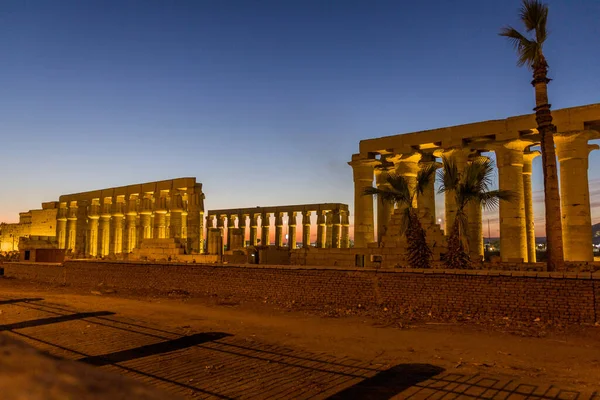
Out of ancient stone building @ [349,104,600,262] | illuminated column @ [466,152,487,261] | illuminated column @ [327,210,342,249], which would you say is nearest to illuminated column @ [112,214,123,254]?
illuminated column @ [327,210,342,249]

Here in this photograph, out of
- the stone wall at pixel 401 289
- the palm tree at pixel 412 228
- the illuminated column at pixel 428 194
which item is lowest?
the stone wall at pixel 401 289

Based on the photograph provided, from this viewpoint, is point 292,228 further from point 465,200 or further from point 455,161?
point 465,200

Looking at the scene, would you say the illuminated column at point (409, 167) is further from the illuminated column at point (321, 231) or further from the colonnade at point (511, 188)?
the illuminated column at point (321, 231)

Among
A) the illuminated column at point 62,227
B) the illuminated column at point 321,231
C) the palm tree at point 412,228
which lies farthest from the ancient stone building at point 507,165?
the illuminated column at point 62,227

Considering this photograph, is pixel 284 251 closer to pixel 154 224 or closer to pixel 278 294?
pixel 278 294

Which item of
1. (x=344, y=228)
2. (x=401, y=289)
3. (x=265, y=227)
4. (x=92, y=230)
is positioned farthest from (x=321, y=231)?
(x=401, y=289)

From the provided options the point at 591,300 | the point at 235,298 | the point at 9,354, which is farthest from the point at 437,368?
the point at 235,298

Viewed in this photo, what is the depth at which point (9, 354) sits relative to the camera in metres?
1.38

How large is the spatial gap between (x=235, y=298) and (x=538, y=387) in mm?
13464

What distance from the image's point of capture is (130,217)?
4484 cm

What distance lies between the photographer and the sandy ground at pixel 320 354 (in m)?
6.89

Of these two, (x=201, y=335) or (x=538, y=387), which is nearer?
(x=538, y=387)

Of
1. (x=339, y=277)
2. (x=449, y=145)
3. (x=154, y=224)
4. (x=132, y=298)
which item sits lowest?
(x=132, y=298)

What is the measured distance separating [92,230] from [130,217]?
9.18 m
